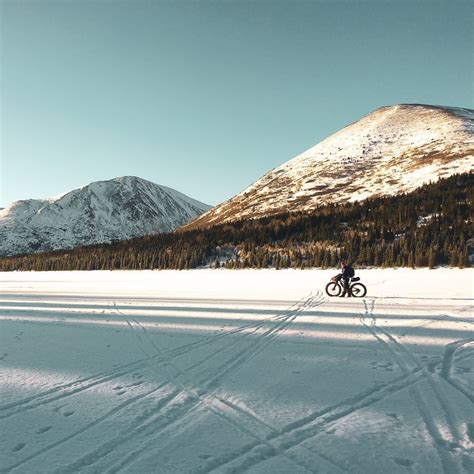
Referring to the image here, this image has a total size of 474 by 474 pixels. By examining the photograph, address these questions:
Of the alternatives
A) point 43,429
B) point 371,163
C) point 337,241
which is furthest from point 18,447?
point 371,163

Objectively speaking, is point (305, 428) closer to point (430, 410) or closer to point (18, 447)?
point (430, 410)

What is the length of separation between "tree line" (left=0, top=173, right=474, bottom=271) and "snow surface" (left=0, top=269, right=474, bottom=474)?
31.7 metres

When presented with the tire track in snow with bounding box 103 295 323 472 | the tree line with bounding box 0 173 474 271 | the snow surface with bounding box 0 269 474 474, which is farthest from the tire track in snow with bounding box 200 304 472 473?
the tree line with bounding box 0 173 474 271

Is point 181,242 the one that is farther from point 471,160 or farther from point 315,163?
point 315,163

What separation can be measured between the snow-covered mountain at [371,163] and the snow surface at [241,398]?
258 feet

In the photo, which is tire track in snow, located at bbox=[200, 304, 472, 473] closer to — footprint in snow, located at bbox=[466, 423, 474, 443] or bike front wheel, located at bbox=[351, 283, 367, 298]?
footprint in snow, located at bbox=[466, 423, 474, 443]

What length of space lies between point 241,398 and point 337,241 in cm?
4558

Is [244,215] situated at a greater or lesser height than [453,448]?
greater

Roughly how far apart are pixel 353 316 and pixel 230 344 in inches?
224

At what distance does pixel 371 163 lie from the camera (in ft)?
376

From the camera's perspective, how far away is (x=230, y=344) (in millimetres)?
Answer: 8500

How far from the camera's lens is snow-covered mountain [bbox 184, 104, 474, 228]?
289 feet

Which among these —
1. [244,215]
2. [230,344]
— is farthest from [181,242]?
[230,344]

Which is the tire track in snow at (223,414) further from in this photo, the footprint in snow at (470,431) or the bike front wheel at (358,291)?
the bike front wheel at (358,291)
